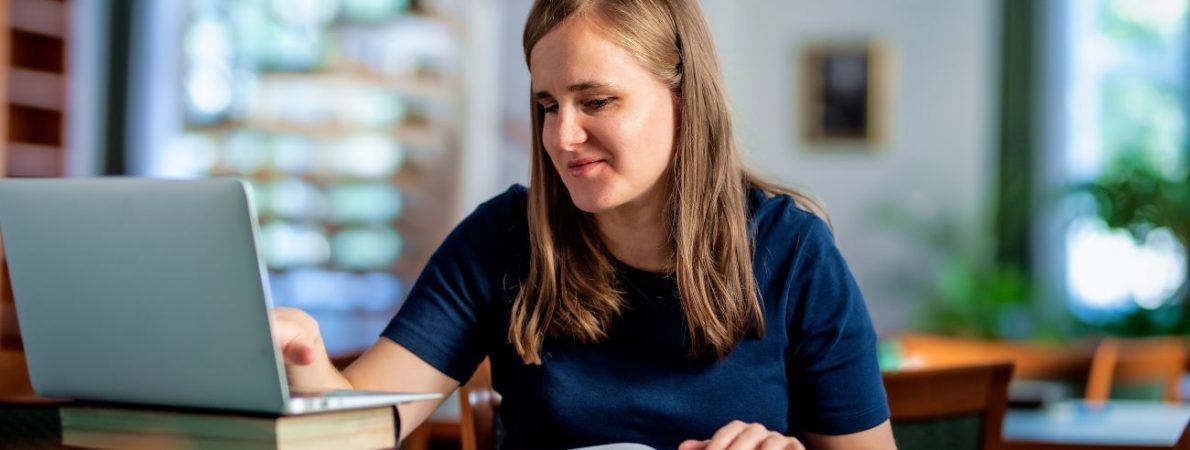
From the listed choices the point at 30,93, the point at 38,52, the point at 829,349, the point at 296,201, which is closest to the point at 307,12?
the point at 296,201

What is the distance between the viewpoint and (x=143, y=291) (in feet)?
3.43

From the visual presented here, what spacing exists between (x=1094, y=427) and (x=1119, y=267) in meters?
4.88

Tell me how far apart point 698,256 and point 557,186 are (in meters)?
0.22

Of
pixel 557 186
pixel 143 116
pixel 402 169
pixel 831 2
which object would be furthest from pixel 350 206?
pixel 557 186

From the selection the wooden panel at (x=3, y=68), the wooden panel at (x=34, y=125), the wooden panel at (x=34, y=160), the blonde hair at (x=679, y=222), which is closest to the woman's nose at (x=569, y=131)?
the blonde hair at (x=679, y=222)

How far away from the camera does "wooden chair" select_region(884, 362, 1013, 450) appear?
167 cm

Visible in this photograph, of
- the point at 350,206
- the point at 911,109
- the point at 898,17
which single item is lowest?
the point at 350,206

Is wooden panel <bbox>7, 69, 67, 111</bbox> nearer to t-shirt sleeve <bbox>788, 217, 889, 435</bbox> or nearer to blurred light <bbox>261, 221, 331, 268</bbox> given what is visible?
blurred light <bbox>261, 221, 331, 268</bbox>

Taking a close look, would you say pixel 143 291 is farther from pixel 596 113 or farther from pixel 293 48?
pixel 293 48

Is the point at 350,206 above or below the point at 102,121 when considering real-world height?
below

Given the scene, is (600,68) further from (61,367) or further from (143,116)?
(143,116)

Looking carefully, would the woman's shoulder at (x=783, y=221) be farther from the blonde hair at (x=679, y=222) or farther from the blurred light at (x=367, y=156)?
the blurred light at (x=367, y=156)

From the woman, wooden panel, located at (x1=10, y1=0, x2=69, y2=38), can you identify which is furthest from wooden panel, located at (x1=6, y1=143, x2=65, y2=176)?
the woman

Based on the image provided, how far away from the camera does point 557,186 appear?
63.2 inches
